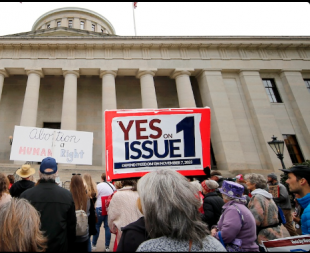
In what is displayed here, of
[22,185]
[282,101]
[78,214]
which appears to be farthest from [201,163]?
[282,101]

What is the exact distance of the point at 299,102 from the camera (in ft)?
66.3

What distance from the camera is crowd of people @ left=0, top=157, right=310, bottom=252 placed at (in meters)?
1.62

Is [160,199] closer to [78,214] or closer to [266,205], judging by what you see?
[78,214]

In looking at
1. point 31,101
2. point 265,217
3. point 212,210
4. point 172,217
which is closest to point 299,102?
point 265,217

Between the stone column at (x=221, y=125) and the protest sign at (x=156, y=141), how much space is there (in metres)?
14.3

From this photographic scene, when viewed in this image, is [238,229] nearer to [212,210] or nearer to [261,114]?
[212,210]

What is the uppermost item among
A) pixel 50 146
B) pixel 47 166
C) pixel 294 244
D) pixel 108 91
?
pixel 108 91

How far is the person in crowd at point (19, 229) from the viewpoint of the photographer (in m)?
1.75

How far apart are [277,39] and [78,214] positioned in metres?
26.2

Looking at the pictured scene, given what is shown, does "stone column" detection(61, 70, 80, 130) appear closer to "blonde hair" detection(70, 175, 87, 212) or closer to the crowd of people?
the crowd of people

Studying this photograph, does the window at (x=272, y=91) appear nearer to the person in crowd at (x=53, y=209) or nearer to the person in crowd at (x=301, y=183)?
the person in crowd at (x=301, y=183)

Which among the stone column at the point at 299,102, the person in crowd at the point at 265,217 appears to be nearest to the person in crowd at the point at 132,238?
the person in crowd at the point at 265,217

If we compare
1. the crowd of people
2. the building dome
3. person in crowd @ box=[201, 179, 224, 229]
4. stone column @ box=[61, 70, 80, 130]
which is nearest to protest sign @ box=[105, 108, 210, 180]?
the crowd of people

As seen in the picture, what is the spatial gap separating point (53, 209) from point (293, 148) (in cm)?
2226
